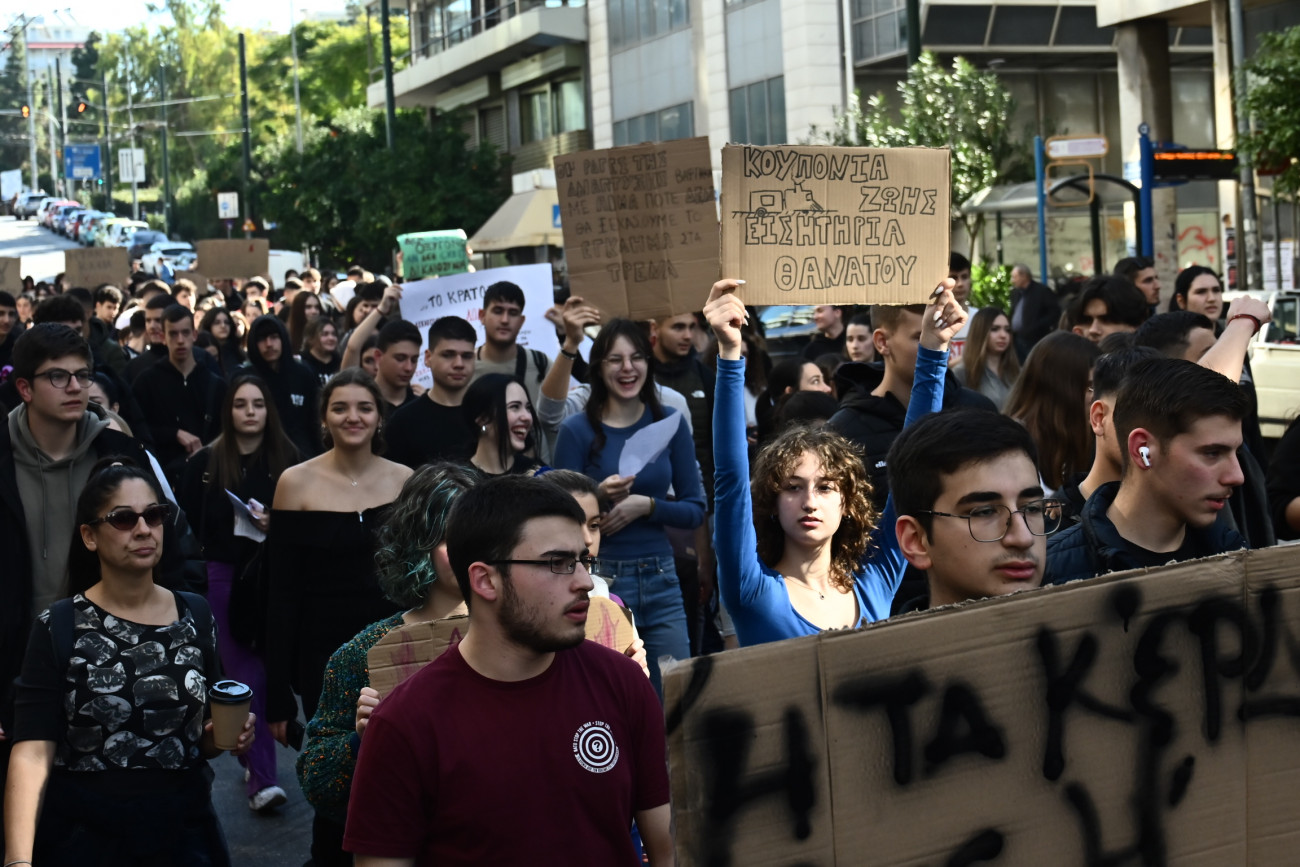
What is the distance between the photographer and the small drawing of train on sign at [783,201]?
4926mm

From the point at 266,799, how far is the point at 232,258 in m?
16.1

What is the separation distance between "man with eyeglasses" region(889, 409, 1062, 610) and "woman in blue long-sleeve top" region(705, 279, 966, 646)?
73 centimetres

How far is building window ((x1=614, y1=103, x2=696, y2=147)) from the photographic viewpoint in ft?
127

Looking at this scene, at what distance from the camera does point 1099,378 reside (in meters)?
4.71

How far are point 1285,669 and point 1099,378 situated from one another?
2.28 meters

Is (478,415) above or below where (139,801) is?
above

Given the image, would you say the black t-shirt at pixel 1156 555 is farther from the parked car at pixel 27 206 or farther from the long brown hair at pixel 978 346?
the parked car at pixel 27 206

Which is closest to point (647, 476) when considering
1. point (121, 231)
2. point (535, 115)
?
point (535, 115)

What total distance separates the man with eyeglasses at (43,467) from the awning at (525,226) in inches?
1023

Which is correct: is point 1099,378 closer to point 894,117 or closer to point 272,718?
point 272,718

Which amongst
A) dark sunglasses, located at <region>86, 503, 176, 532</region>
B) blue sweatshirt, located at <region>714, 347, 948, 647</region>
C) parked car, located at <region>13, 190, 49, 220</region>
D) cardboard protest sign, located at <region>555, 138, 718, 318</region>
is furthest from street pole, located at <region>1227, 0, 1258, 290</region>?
parked car, located at <region>13, 190, 49, 220</region>

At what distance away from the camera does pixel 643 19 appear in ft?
133

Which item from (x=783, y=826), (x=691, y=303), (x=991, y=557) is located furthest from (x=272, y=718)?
(x=783, y=826)

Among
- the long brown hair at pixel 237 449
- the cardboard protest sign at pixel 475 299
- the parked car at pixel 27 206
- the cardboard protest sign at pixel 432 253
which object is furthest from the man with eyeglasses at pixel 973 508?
the parked car at pixel 27 206
